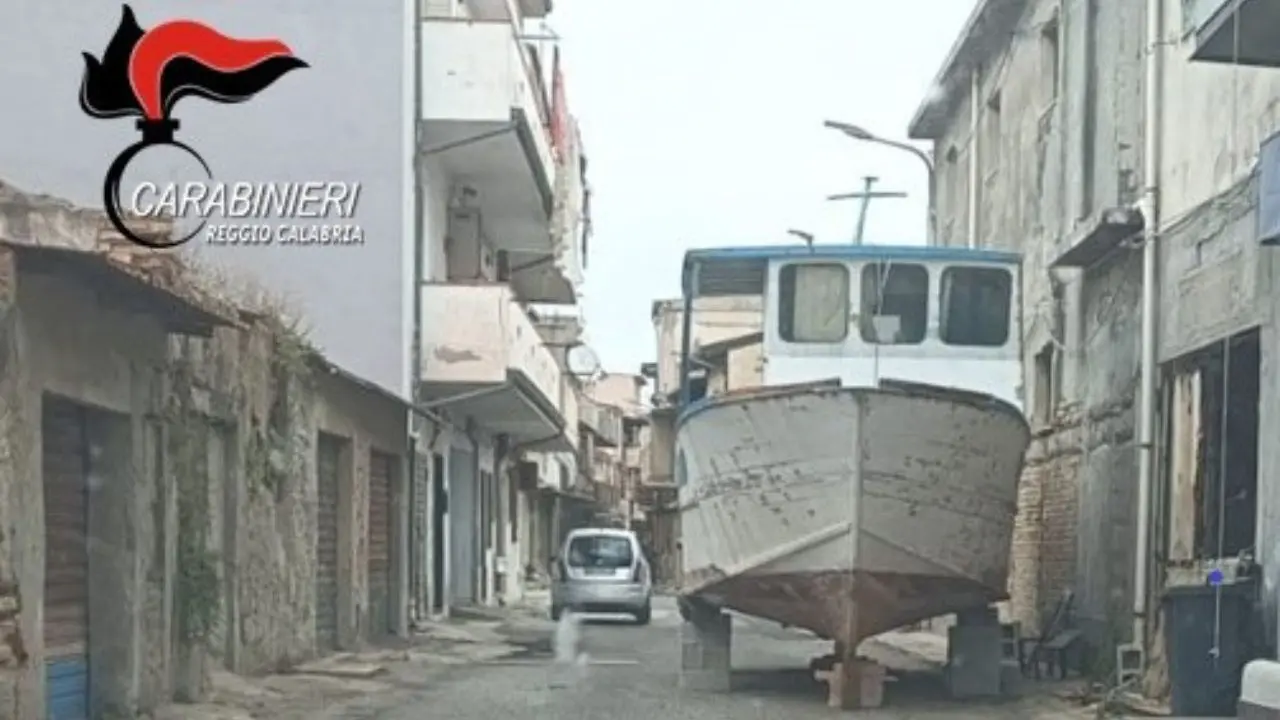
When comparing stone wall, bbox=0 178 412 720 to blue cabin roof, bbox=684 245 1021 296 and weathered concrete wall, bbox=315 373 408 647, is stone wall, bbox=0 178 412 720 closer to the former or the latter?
weathered concrete wall, bbox=315 373 408 647

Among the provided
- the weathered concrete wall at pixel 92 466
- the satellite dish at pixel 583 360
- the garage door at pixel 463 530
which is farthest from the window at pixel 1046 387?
the satellite dish at pixel 583 360

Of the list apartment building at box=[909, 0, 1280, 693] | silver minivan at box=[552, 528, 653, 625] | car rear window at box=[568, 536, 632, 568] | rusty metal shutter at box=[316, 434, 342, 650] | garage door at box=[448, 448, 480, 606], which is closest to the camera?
apartment building at box=[909, 0, 1280, 693]

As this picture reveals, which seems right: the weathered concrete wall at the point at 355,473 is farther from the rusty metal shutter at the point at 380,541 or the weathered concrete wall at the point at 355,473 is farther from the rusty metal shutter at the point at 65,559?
the rusty metal shutter at the point at 65,559

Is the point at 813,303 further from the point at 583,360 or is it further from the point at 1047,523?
the point at 583,360

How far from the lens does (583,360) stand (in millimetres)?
32125

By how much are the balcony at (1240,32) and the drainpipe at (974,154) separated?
44.1 ft

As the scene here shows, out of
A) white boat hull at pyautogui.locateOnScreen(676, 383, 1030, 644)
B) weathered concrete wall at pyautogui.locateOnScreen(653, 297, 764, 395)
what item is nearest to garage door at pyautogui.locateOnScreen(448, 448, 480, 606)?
weathered concrete wall at pyautogui.locateOnScreen(653, 297, 764, 395)

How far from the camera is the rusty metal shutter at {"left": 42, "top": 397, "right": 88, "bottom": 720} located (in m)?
11.1

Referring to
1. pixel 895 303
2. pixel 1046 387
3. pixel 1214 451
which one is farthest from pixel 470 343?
pixel 1214 451

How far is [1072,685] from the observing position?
15719mm

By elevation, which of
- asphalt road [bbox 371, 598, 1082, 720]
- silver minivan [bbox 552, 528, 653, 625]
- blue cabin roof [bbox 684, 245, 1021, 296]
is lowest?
silver minivan [bbox 552, 528, 653, 625]

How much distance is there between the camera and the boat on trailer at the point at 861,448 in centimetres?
1323

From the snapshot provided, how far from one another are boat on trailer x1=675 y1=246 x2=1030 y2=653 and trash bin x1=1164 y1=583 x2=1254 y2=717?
87.4 inches

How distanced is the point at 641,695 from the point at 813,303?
12.6 feet
